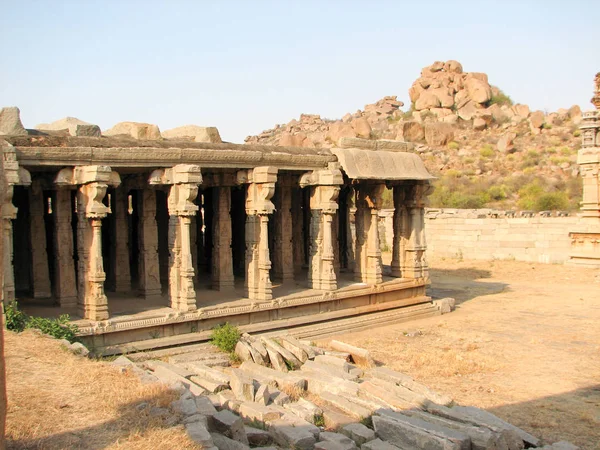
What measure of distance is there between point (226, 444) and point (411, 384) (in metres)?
3.08

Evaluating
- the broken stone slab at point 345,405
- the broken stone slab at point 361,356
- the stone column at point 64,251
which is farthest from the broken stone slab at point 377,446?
the stone column at point 64,251

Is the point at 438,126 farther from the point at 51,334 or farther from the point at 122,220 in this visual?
the point at 51,334

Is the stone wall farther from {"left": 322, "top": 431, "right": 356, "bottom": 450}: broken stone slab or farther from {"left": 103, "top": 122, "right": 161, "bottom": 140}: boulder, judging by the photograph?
{"left": 322, "top": 431, "right": 356, "bottom": 450}: broken stone slab

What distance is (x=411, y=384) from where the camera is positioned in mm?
8398

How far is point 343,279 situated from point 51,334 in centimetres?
743

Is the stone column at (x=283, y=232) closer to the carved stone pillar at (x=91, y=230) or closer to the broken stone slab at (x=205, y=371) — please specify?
the carved stone pillar at (x=91, y=230)

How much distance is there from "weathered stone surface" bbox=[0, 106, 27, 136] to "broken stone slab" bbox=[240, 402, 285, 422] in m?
5.27

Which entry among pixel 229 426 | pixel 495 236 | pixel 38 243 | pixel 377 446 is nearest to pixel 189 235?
pixel 38 243

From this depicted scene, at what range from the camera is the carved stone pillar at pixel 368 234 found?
552 inches

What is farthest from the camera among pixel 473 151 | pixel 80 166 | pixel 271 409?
pixel 473 151

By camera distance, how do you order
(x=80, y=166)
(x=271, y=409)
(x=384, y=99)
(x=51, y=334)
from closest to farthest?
(x=271, y=409), (x=51, y=334), (x=80, y=166), (x=384, y=99)

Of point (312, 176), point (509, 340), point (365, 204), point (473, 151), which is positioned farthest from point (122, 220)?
point (473, 151)

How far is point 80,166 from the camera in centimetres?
1002

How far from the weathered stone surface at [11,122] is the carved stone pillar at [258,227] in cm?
393
